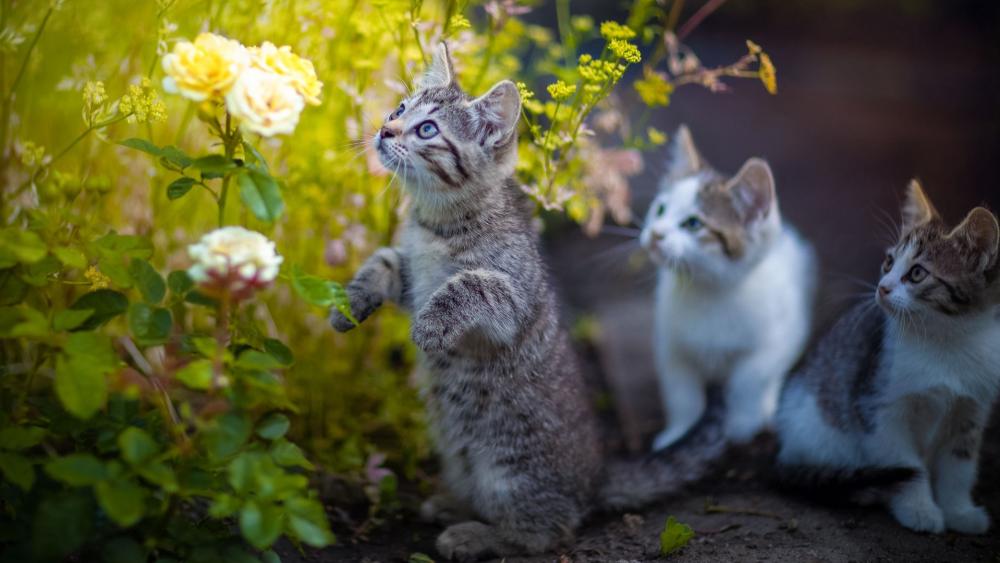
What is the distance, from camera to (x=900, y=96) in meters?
6.00

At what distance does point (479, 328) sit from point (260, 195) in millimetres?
829

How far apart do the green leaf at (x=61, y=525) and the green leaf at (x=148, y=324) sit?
37cm

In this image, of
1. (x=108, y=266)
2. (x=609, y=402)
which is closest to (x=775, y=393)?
(x=609, y=402)

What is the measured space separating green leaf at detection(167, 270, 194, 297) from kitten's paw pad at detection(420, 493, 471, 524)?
129cm

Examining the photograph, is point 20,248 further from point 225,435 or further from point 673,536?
point 673,536

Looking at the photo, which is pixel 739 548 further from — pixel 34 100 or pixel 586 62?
pixel 34 100

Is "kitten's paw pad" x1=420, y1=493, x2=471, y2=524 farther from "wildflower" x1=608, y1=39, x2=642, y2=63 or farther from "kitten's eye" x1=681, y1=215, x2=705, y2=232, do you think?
"wildflower" x1=608, y1=39, x2=642, y2=63

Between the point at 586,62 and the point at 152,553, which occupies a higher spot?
the point at 586,62

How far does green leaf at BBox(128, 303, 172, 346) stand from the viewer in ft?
6.13

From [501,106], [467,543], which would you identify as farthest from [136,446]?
[501,106]

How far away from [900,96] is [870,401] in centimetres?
422

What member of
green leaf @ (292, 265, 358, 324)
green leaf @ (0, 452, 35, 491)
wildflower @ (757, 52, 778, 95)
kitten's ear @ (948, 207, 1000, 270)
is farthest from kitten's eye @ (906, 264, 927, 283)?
green leaf @ (0, 452, 35, 491)

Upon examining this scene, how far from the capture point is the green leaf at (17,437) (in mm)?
1870

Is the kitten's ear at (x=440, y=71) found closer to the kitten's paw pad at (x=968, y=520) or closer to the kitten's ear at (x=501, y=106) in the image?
the kitten's ear at (x=501, y=106)
